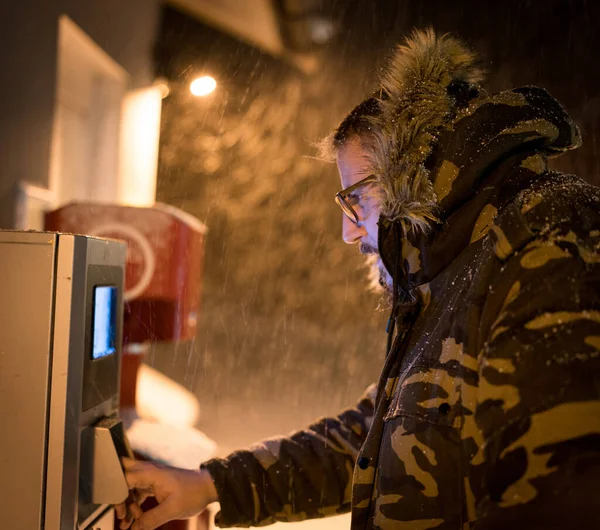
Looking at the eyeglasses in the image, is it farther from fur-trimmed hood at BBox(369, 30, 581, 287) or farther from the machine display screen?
the machine display screen

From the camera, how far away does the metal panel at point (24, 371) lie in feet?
3.05

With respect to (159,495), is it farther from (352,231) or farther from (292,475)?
(352,231)

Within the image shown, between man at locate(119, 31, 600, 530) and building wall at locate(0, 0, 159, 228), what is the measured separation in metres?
1.15

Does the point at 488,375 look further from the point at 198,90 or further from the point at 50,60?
the point at 198,90

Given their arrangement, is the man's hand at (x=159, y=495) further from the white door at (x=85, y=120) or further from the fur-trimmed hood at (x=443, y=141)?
the white door at (x=85, y=120)

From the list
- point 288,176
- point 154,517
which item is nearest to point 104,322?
point 154,517

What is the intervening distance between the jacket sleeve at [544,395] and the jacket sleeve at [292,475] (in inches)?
24.7

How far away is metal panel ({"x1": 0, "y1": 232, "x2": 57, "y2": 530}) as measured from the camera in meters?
0.93

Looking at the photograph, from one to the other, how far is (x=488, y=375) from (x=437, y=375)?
0.17 metres

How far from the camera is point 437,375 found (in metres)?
0.88

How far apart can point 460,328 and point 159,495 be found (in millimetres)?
693

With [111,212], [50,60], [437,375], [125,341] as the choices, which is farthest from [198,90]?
[437,375]

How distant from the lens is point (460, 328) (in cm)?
85

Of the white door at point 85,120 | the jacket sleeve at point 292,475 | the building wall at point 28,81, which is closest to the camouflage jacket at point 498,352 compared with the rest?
the jacket sleeve at point 292,475
